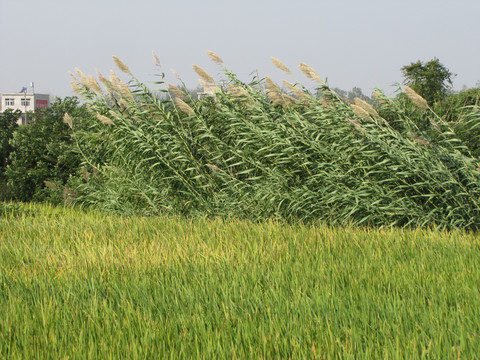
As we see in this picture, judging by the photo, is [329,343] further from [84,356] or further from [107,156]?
[107,156]

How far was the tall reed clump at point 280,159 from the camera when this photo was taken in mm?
6625

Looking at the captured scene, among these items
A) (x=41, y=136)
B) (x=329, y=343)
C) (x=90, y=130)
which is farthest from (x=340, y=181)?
(x=41, y=136)

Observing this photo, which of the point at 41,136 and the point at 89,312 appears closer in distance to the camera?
the point at 89,312

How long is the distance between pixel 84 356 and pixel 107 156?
6.61 m

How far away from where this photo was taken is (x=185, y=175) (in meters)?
7.82

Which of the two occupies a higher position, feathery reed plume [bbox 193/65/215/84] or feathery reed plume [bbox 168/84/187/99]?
feathery reed plume [bbox 193/65/215/84]

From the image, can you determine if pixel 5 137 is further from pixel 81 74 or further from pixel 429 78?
pixel 429 78

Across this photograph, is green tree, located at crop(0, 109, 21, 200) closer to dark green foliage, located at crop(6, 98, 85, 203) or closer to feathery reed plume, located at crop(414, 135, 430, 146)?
dark green foliage, located at crop(6, 98, 85, 203)

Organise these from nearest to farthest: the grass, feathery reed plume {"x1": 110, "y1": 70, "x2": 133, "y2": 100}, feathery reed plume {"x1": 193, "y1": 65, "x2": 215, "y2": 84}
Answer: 1. the grass
2. feathery reed plume {"x1": 193, "y1": 65, "x2": 215, "y2": 84}
3. feathery reed plume {"x1": 110, "y1": 70, "x2": 133, "y2": 100}

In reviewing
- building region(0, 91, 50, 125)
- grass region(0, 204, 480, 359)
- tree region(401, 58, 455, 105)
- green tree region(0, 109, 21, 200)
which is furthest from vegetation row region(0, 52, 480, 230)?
building region(0, 91, 50, 125)

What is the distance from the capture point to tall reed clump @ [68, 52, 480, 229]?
21.7 ft

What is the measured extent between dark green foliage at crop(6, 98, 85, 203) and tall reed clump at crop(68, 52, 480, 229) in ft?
7.67

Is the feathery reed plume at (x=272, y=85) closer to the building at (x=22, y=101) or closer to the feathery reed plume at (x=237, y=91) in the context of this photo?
the feathery reed plume at (x=237, y=91)

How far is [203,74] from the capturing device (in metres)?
7.59
